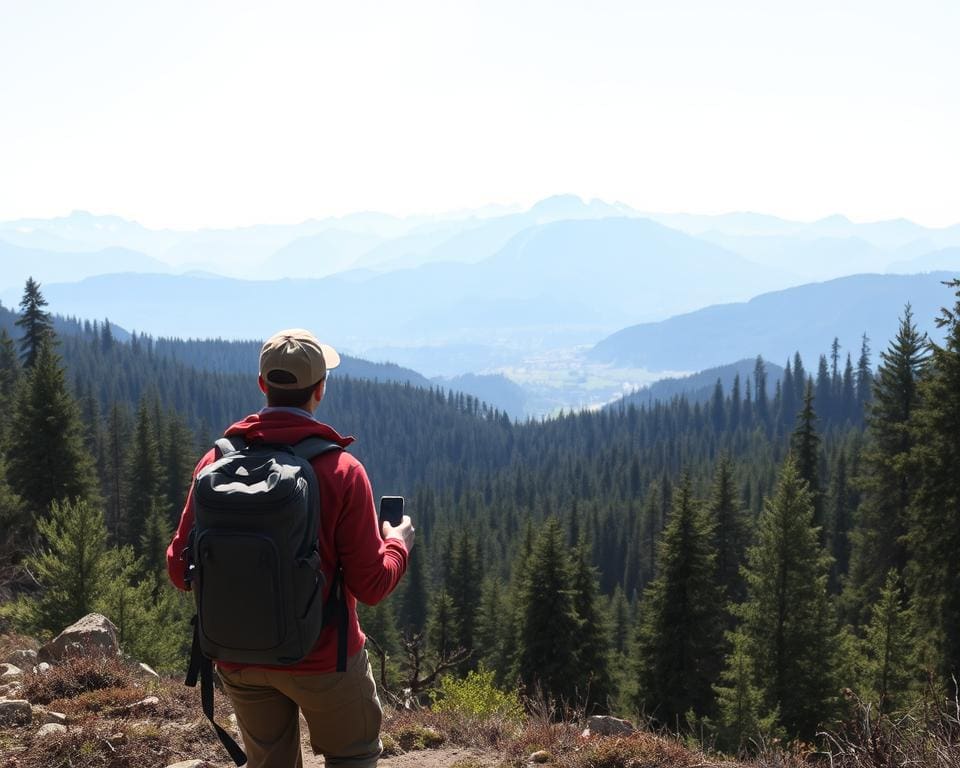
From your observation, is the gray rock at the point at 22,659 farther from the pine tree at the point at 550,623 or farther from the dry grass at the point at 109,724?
the pine tree at the point at 550,623

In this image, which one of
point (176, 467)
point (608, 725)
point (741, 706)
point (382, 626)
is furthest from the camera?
point (176, 467)

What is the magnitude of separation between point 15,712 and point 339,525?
5354mm

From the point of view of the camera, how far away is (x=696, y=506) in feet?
79.9

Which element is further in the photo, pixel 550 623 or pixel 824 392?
pixel 824 392

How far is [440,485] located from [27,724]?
14724 centimetres

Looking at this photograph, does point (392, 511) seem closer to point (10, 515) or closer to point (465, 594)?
point (10, 515)

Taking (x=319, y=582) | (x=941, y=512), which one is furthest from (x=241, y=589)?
(x=941, y=512)

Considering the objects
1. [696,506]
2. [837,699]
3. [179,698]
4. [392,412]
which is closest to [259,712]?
[179,698]

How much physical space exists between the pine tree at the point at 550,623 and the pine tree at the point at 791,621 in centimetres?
776

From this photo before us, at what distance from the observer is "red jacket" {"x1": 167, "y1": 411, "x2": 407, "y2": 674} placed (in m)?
3.62

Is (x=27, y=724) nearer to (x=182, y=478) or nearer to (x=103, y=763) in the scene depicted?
(x=103, y=763)

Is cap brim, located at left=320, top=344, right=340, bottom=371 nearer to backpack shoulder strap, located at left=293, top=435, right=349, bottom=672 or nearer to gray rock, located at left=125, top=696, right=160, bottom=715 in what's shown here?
backpack shoulder strap, located at left=293, top=435, right=349, bottom=672

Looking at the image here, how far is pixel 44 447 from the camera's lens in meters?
28.8

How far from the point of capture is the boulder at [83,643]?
347 inches
